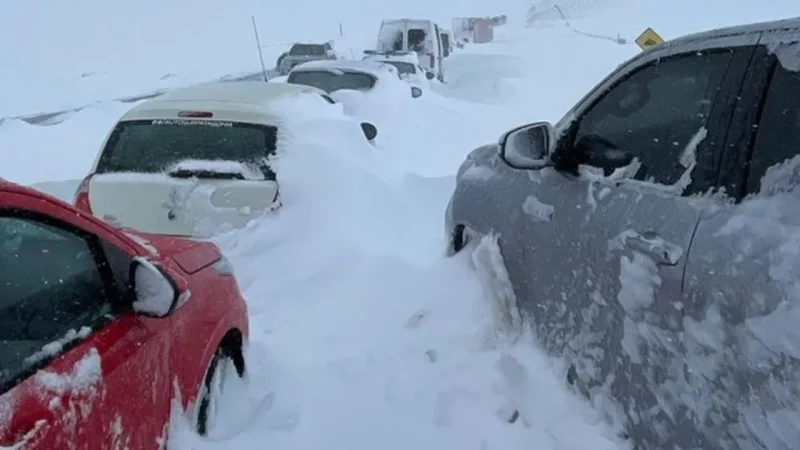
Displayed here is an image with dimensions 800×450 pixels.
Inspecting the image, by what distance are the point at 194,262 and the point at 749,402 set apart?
240 centimetres

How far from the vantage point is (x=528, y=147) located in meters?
3.82

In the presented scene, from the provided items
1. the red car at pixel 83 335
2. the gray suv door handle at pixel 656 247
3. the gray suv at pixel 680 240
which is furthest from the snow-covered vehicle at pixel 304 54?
the gray suv door handle at pixel 656 247

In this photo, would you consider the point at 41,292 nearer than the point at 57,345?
No

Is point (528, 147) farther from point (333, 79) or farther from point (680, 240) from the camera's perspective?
point (333, 79)

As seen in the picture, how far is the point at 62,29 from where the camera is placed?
44719 millimetres

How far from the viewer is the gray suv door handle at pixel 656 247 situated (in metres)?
2.63

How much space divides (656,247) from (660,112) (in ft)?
2.34

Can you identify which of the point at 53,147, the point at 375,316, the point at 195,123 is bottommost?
the point at 53,147

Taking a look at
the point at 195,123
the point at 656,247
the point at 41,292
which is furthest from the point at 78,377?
the point at 195,123

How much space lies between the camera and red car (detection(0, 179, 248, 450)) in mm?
2271

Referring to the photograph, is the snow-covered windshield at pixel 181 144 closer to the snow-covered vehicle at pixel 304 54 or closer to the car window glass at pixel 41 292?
the car window glass at pixel 41 292

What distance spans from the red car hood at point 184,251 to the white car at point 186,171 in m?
1.83

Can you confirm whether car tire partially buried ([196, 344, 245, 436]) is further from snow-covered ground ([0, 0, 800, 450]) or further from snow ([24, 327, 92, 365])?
snow ([24, 327, 92, 365])

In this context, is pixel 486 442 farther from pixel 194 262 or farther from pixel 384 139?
pixel 384 139
